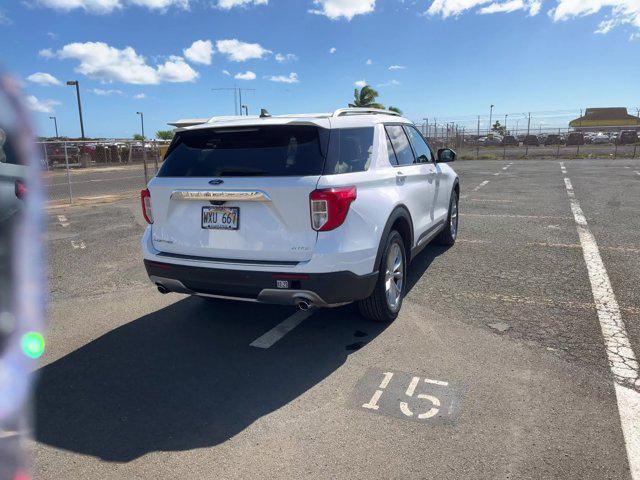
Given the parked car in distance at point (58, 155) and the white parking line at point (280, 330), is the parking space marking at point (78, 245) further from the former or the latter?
the parked car in distance at point (58, 155)

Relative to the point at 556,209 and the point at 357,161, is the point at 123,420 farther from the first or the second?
the point at 556,209

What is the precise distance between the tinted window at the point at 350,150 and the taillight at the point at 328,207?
174 mm

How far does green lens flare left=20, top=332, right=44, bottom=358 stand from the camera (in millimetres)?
3832

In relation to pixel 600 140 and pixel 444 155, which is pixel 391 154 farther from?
pixel 600 140

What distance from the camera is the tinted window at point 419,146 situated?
5.46m

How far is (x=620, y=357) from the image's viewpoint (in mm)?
3506

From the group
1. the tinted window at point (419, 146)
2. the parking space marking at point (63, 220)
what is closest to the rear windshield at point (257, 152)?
the tinted window at point (419, 146)

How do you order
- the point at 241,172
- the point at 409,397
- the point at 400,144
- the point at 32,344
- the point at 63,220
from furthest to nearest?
the point at 63,220 → the point at 400,144 → the point at 32,344 → the point at 241,172 → the point at 409,397

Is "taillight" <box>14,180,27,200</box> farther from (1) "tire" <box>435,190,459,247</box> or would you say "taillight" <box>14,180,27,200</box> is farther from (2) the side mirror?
(1) "tire" <box>435,190,459,247</box>

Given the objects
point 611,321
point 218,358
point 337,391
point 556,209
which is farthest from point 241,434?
point 556,209

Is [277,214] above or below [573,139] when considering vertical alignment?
below

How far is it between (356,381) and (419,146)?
3.27 meters

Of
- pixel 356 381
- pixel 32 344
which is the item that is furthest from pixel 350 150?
A: pixel 32 344

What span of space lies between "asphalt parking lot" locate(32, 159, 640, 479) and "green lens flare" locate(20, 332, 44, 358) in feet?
0.36
